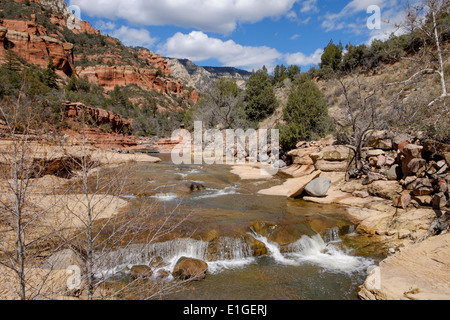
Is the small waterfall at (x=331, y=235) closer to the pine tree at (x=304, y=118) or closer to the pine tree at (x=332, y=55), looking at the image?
the pine tree at (x=304, y=118)

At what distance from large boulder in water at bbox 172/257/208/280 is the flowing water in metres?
0.18

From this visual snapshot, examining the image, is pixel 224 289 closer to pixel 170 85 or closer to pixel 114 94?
pixel 114 94

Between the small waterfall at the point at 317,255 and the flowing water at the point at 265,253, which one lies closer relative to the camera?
the flowing water at the point at 265,253

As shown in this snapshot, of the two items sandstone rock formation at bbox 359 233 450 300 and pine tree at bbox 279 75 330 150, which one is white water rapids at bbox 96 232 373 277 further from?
pine tree at bbox 279 75 330 150

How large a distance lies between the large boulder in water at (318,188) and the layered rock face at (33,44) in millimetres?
→ 60981

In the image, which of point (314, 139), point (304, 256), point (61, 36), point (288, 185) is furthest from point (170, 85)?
point (304, 256)

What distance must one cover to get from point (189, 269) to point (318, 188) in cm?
748

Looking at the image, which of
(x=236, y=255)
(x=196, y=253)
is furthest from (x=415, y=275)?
(x=196, y=253)

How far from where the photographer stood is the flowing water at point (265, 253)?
529 centimetres

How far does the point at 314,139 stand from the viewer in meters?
20.1

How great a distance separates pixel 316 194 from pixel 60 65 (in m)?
65.6

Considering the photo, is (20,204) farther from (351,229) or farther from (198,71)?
(198,71)
